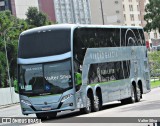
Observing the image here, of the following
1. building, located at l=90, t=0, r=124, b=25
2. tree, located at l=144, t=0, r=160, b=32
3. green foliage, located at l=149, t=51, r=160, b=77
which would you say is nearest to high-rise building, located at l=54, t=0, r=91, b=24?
building, located at l=90, t=0, r=124, b=25

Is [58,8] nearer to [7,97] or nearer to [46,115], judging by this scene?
[7,97]

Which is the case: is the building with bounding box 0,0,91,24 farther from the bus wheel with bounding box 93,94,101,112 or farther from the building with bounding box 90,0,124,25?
the bus wheel with bounding box 93,94,101,112

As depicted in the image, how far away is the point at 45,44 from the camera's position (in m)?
24.7

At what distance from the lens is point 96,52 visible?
2686 cm

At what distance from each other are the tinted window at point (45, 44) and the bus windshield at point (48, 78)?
52cm

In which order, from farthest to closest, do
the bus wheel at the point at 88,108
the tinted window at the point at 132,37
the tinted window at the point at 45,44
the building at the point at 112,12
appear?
1. the building at the point at 112,12
2. the tinted window at the point at 132,37
3. the bus wheel at the point at 88,108
4. the tinted window at the point at 45,44

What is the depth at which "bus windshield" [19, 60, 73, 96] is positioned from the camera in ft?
79.5

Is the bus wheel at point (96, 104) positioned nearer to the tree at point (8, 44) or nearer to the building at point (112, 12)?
the tree at point (8, 44)

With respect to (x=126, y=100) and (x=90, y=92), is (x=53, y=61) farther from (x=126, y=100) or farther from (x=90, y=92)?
(x=126, y=100)

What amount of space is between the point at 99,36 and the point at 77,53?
3108mm

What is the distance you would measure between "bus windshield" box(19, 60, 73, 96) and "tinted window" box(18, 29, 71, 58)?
515 millimetres

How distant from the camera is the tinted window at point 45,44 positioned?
961 inches

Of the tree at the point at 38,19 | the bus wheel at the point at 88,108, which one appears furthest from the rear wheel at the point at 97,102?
the tree at the point at 38,19

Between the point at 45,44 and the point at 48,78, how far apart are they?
146 cm
